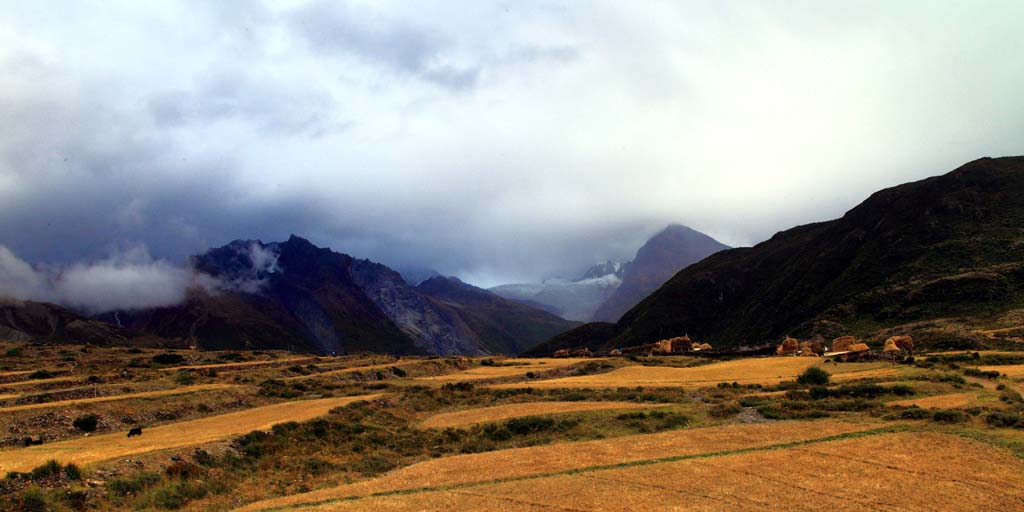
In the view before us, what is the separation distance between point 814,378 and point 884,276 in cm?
A: 8514

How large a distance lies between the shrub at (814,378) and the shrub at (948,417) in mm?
15487

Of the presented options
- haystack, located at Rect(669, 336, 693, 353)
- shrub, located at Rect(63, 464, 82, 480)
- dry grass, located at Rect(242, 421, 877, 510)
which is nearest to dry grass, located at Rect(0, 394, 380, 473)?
→ shrub, located at Rect(63, 464, 82, 480)

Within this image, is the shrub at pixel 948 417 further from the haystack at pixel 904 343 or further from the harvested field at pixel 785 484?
the haystack at pixel 904 343

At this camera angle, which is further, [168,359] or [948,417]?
[168,359]

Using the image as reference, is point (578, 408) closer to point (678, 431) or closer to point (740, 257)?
point (678, 431)

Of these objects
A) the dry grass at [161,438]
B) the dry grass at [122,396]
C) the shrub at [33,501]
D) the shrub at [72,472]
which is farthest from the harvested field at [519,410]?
the dry grass at [122,396]

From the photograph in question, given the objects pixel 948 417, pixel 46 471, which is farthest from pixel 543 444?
pixel 46 471

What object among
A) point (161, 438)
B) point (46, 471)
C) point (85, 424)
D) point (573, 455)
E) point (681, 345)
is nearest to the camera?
point (46, 471)

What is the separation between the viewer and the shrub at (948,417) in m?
24.8

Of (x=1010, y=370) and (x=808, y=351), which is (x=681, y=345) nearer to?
(x=808, y=351)

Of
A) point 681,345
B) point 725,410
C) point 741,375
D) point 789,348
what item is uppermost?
point 725,410

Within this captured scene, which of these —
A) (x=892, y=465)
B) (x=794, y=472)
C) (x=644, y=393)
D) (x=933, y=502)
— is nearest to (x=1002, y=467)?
(x=892, y=465)

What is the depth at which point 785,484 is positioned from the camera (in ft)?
55.3

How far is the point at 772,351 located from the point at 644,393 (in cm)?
4900
